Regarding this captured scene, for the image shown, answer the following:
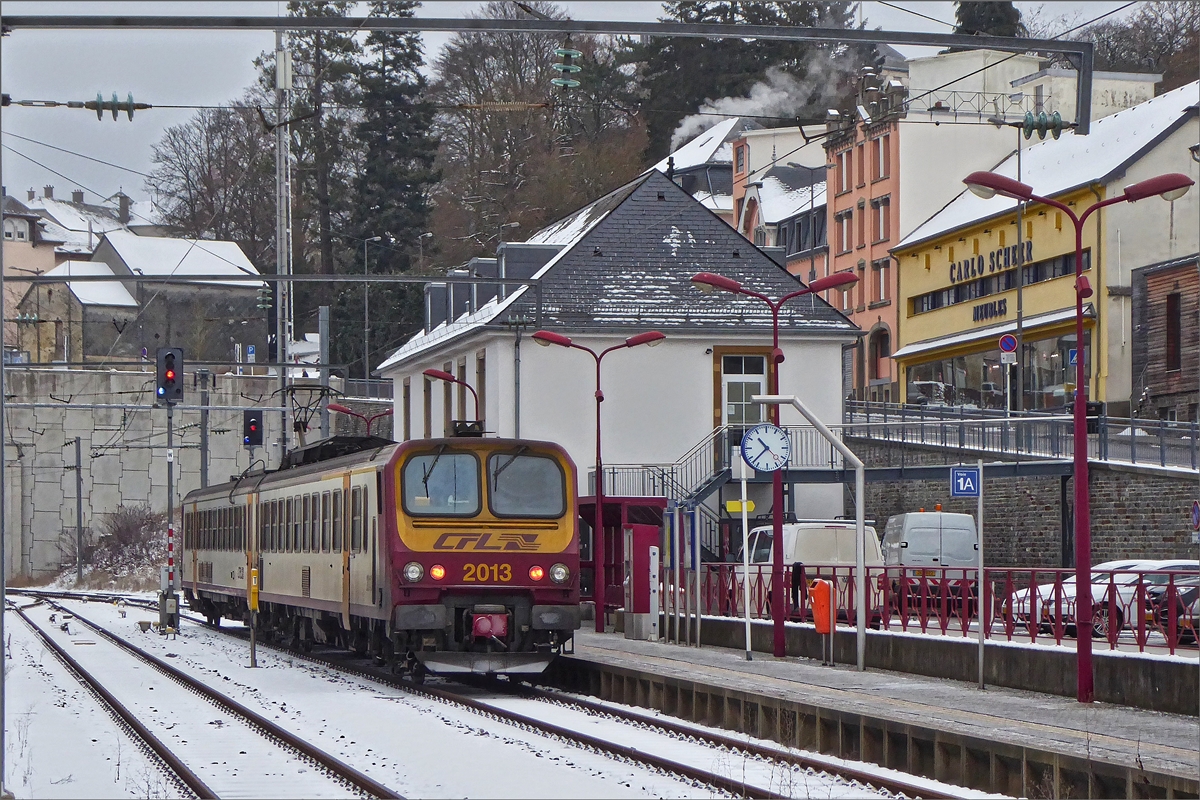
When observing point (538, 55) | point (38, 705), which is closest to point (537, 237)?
point (538, 55)

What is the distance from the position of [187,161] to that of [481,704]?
6710 centimetres

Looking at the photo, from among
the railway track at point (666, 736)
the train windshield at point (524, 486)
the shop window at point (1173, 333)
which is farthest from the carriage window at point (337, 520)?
the shop window at point (1173, 333)

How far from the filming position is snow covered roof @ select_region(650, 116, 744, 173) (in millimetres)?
104562

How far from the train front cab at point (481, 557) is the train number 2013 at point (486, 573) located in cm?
1

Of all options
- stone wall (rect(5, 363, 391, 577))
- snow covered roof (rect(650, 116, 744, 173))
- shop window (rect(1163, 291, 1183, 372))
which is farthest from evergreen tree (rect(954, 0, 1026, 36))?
stone wall (rect(5, 363, 391, 577))

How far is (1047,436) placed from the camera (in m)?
43.1

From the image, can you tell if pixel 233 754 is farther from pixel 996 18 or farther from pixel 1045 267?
pixel 996 18

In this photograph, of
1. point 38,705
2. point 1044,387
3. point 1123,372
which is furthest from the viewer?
point 1044,387

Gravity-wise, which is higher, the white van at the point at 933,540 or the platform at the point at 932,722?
the white van at the point at 933,540

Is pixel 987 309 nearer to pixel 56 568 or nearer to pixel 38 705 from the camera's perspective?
pixel 56 568

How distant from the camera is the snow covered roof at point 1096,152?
181 ft

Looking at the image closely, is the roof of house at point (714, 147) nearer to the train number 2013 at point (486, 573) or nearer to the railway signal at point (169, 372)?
the railway signal at point (169, 372)

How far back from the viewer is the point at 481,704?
63.2ft

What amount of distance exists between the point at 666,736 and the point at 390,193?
71.4 meters
